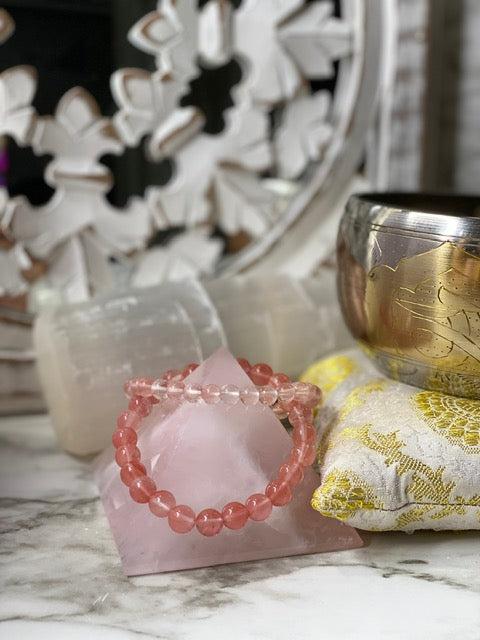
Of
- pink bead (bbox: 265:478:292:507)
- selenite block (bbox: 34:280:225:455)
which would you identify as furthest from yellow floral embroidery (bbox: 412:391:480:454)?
selenite block (bbox: 34:280:225:455)

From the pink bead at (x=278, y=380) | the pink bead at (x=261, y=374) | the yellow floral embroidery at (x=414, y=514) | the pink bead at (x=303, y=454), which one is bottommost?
the yellow floral embroidery at (x=414, y=514)

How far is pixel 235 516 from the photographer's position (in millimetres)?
461

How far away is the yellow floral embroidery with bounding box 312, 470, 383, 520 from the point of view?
1.52 ft

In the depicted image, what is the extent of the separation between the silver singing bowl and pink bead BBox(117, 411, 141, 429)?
0.17 meters

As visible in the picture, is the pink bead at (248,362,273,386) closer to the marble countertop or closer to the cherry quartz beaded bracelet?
the cherry quartz beaded bracelet

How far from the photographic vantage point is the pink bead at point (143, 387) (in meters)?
0.52

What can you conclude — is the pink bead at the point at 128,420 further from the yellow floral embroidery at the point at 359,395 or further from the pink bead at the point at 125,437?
the yellow floral embroidery at the point at 359,395

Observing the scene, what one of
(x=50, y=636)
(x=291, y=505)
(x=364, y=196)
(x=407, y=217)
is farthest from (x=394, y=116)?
(x=50, y=636)

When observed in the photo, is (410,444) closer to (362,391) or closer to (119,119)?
(362,391)

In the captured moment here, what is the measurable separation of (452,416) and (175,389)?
178mm

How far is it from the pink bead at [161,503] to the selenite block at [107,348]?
17 centimetres

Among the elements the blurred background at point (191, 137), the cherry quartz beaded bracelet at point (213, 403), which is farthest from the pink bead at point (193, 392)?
the blurred background at point (191, 137)

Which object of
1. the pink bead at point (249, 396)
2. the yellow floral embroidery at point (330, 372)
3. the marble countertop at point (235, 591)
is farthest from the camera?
the yellow floral embroidery at point (330, 372)

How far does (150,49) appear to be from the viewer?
0.71 meters
